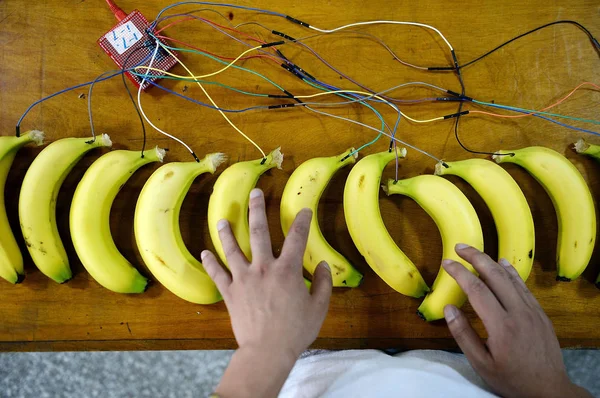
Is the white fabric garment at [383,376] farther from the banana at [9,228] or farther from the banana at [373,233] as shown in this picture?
the banana at [9,228]

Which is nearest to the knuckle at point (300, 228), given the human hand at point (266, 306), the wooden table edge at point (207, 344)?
the human hand at point (266, 306)

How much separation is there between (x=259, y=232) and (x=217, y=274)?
11 cm

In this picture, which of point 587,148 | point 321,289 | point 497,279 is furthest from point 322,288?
point 587,148

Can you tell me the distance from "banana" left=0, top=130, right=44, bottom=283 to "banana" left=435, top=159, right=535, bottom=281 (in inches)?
40.0

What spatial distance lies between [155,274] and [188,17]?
64 cm

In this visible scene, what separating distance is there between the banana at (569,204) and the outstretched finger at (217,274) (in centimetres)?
68

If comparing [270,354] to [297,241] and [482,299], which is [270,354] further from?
[482,299]

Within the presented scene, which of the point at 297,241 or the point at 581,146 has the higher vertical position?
the point at 581,146

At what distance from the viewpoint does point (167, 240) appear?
855 millimetres

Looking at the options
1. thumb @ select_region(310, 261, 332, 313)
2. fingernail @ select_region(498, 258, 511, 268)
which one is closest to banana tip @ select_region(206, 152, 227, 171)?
thumb @ select_region(310, 261, 332, 313)

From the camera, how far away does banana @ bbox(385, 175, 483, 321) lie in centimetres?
85

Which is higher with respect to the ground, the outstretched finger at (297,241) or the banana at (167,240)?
the outstretched finger at (297,241)

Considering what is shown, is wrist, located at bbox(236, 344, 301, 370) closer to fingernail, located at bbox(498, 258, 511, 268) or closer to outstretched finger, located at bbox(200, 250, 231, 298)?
outstretched finger, located at bbox(200, 250, 231, 298)

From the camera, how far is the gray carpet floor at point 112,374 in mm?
1320
